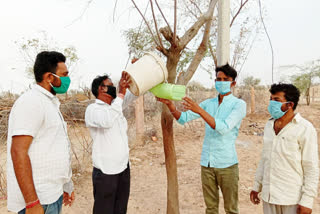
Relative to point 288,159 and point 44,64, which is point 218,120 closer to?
point 288,159

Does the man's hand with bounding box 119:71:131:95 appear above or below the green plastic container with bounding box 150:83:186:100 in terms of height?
above

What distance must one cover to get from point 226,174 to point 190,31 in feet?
4.44

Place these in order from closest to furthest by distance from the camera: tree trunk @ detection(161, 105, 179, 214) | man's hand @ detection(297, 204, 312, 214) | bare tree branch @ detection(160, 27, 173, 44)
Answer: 1. man's hand @ detection(297, 204, 312, 214)
2. bare tree branch @ detection(160, 27, 173, 44)
3. tree trunk @ detection(161, 105, 179, 214)

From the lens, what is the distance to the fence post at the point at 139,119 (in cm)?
662

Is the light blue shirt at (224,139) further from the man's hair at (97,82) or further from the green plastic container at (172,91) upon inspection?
the man's hair at (97,82)

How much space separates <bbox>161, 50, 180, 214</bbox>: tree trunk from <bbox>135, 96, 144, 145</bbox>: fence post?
4.37m

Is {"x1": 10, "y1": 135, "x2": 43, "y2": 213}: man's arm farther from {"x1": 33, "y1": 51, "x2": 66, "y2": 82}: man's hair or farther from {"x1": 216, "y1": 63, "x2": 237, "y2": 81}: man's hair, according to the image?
{"x1": 216, "y1": 63, "x2": 237, "y2": 81}: man's hair

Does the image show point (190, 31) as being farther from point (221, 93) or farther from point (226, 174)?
point (226, 174)

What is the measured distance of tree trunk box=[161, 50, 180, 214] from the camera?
210 cm

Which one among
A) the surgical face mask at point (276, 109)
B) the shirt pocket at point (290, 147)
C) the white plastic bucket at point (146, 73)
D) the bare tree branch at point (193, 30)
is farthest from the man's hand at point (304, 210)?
the bare tree branch at point (193, 30)

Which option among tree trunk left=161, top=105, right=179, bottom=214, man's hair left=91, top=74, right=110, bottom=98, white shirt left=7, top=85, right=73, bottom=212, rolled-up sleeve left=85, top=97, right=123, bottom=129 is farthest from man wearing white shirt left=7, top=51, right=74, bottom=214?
tree trunk left=161, top=105, right=179, bottom=214

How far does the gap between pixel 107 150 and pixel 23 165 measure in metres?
0.81

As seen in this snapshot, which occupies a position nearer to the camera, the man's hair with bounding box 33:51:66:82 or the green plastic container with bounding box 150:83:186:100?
the man's hair with bounding box 33:51:66:82

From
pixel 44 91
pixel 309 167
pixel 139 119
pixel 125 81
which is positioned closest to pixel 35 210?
pixel 44 91
